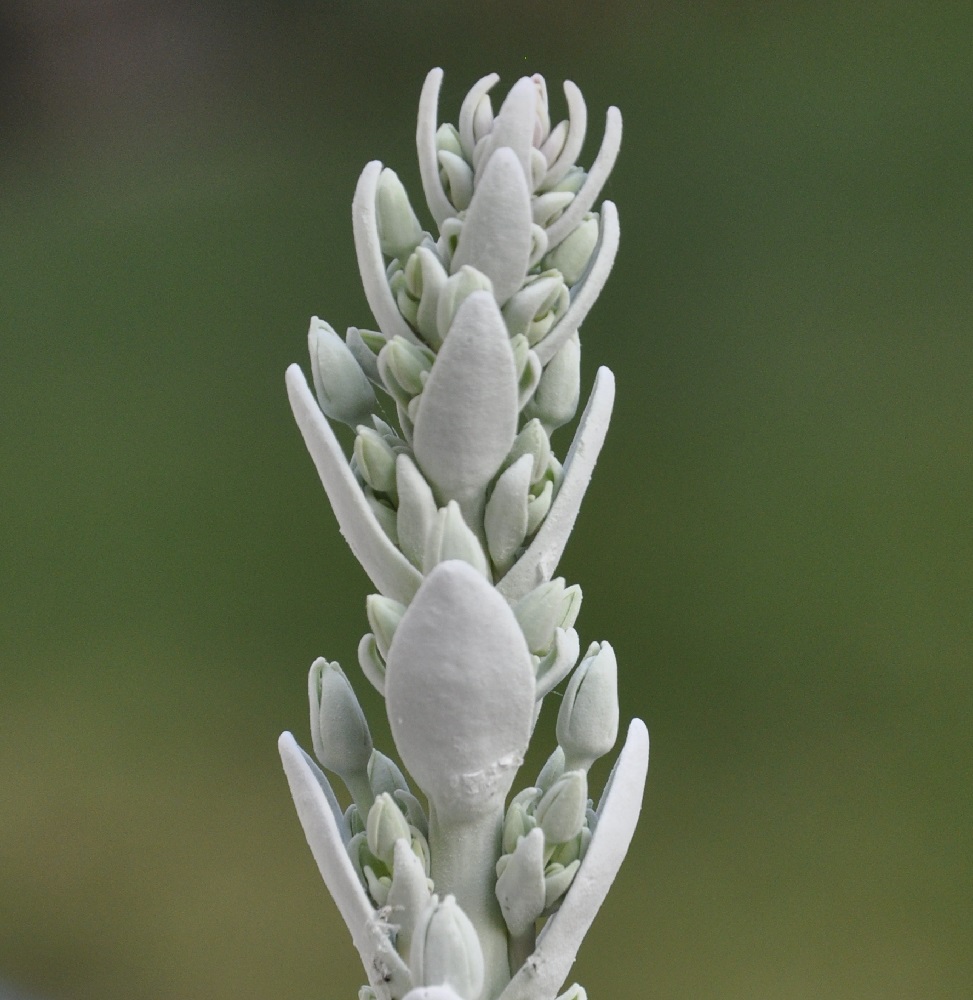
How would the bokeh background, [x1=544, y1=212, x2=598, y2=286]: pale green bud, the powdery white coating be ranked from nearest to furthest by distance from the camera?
1. the powdery white coating
2. [x1=544, y1=212, x2=598, y2=286]: pale green bud
3. the bokeh background

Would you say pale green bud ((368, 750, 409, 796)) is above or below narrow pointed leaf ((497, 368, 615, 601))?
below

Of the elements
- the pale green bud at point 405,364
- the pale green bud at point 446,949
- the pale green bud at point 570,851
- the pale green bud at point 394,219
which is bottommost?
the pale green bud at point 446,949

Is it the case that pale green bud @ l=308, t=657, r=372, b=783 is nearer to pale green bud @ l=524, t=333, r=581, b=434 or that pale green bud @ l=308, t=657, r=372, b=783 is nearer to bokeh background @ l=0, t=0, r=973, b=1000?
pale green bud @ l=524, t=333, r=581, b=434

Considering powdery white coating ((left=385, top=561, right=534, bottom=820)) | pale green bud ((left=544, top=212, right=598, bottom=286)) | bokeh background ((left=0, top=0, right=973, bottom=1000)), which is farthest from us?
bokeh background ((left=0, top=0, right=973, bottom=1000))

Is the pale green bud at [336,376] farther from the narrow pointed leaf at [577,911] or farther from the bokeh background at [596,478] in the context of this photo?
the bokeh background at [596,478]

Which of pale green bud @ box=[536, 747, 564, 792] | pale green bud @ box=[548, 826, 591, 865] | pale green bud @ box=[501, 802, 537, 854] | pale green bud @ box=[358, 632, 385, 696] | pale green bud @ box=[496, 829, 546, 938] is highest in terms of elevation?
pale green bud @ box=[358, 632, 385, 696]

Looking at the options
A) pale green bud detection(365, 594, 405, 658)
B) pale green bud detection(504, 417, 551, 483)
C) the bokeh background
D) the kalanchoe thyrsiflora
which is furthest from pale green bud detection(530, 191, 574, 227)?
the bokeh background

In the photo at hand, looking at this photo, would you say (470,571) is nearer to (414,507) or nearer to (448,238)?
(414,507)

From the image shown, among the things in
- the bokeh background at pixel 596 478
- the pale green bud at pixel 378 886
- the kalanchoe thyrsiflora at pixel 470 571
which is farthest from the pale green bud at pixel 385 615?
the bokeh background at pixel 596 478
